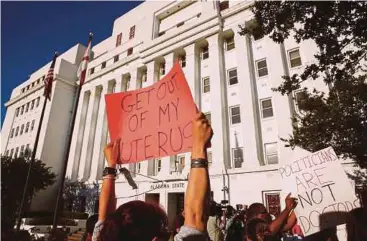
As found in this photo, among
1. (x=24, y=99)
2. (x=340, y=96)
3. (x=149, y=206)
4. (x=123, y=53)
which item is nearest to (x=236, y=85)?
(x=340, y=96)

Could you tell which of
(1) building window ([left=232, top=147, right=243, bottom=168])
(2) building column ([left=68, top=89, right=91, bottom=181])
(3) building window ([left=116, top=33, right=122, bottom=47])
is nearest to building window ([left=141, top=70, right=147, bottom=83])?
(3) building window ([left=116, top=33, right=122, bottom=47])

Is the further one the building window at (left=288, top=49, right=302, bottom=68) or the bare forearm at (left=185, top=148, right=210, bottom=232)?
the building window at (left=288, top=49, right=302, bottom=68)

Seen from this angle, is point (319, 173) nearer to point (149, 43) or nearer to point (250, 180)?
point (250, 180)

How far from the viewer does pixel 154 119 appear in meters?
3.09

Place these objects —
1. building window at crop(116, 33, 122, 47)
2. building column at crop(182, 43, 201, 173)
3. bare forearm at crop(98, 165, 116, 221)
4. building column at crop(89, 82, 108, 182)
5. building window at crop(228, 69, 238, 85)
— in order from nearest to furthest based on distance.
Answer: bare forearm at crop(98, 165, 116, 221) < building window at crop(228, 69, 238, 85) < building column at crop(182, 43, 201, 173) < building column at crop(89, 82, 108, 182) < building window at crop(116, 33, 122, 47)

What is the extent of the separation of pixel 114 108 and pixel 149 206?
6.41 ft

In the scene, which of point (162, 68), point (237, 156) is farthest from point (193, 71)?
point (237, 156)

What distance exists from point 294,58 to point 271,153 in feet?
25.6

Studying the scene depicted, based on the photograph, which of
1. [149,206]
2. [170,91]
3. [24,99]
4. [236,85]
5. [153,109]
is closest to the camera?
[149,206]

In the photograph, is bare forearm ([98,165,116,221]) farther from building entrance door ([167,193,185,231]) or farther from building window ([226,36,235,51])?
building window ([226,36,235,51])

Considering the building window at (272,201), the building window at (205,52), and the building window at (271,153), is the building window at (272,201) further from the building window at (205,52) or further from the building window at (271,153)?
the building window at (205,52)

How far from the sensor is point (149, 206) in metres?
1.60

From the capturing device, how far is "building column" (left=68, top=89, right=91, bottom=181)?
102ft

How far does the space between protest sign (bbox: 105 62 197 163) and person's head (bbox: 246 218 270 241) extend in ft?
4.25
